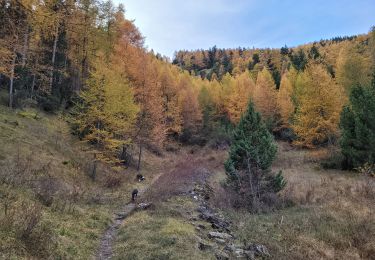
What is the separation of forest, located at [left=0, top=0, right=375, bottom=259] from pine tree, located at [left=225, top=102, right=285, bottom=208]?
0.18 feet

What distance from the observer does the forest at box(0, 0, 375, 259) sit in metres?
12.5

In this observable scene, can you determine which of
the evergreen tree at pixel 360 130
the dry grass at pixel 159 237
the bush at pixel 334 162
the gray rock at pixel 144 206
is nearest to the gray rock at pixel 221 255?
the dry grass at pixel 159 237

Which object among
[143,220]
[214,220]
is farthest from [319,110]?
[143,220]

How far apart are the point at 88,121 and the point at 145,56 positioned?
45.4 feet

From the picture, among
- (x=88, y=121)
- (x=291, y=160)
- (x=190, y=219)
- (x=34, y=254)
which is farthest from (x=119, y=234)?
(x=291, y=160)

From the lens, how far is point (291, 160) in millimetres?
32906

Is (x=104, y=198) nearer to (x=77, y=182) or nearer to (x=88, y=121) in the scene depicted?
(x=77, y=182)

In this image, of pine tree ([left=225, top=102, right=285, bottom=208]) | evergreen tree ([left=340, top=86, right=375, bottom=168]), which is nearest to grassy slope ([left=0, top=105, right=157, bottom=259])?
pine tree ([left=225, top=102, right=285, bottom=208])

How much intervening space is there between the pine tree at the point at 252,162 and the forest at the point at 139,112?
6 cm

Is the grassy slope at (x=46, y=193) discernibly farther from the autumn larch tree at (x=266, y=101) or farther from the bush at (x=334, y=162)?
the autumn larch tree at (x=266, y=101)

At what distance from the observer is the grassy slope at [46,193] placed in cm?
806

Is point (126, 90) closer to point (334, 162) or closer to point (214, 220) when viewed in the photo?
point (214, 220)

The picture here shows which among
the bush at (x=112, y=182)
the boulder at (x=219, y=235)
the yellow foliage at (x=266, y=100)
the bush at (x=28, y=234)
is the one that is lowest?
the bush at (x=112, y=182)

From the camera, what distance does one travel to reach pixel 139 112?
3097 cm
